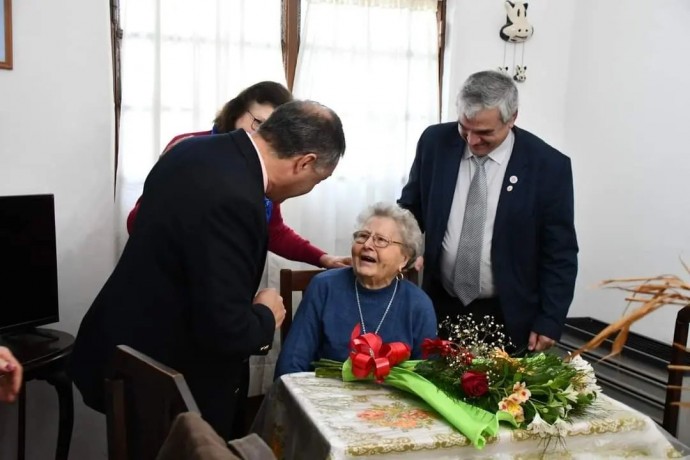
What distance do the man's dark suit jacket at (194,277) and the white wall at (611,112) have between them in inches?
75.0

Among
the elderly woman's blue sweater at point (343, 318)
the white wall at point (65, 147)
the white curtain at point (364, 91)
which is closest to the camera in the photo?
the elderly woman's blue sweater at point (343, 318)

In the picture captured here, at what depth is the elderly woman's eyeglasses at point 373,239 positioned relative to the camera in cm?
206

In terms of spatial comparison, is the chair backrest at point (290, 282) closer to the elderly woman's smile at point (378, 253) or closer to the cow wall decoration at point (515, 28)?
the elderly woman's smile at point (378, 253)

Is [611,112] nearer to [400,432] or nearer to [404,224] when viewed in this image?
[404,224]

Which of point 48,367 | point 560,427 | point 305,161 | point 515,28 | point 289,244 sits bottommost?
point 48,367

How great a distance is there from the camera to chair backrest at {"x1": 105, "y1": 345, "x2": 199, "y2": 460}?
1.07 meters

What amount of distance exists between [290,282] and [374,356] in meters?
0.75

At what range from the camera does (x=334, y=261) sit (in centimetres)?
234

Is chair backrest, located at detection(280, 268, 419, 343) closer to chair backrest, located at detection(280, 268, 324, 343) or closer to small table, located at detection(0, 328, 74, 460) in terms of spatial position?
chair backrest, located at detection(280, 268, 324, 343)

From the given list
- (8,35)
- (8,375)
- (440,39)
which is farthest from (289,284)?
(440,39)

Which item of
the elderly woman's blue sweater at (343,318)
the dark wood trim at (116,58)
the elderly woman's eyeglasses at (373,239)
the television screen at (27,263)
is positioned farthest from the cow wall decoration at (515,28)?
the television screen at (27,263)

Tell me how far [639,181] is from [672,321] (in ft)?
2.02

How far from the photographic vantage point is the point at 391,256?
2.06 meters

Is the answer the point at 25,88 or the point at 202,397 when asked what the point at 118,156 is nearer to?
the point at 25,88
